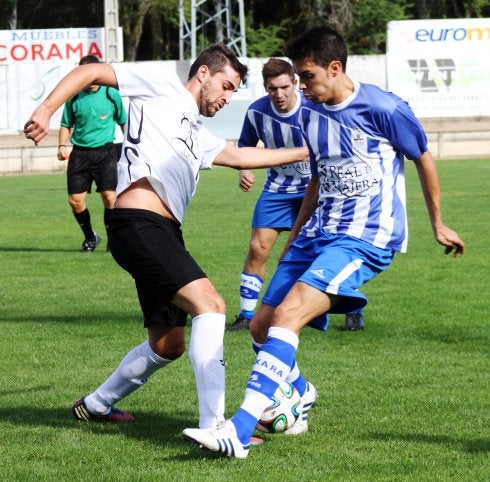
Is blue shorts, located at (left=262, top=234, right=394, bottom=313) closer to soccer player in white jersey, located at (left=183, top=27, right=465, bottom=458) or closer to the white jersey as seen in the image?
soccer player in white jersey, located at (left=183, top=27, right=465, bottom=458)

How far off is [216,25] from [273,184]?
3940 centimetres

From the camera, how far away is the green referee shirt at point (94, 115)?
46.5ft

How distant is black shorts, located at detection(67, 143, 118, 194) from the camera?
562 inches

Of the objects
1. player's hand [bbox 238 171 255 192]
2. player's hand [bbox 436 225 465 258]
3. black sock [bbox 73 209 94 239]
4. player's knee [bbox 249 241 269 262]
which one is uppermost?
player's hand [bbox 238 171 255 192]

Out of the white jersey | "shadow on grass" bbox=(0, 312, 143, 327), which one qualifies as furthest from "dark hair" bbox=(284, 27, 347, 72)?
"shadow on grass" bbox=(0, 312, 143, 327)

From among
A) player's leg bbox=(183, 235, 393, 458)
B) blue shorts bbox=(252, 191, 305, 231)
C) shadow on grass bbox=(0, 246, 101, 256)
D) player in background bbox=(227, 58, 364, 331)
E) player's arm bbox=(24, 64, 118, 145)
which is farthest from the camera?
shadow on grass bbox=(0, 246, 101, 256)

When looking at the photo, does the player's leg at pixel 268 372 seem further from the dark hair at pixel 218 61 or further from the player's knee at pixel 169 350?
the dark hair at pixel 218 61

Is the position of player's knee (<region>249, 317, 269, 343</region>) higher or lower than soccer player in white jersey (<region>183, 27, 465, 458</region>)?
lower

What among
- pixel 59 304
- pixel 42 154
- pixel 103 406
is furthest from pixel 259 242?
pixel 42 154

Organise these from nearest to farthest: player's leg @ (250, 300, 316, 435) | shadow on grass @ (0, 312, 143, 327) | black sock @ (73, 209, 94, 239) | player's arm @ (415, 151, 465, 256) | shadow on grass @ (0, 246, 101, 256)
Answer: player's arm @ (415, 151, 465, 256) < player's leg @ (250, 300, 316, 435) < shadow on grass @ (0, 312, 143, 327) < black sock @ (73, 209, 94, 239) < shadow on grass @ (0, 246, 101, 256)

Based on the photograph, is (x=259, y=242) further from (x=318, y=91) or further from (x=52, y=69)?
(x=52, y=69)

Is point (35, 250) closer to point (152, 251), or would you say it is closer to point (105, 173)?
point (105, 173)

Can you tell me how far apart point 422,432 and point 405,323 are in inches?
138

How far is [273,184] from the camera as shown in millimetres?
9273
